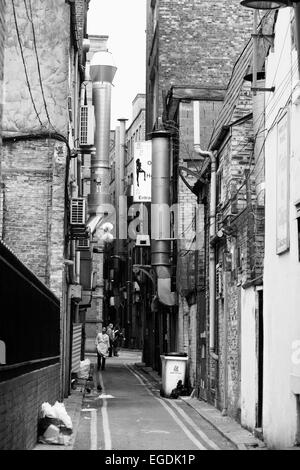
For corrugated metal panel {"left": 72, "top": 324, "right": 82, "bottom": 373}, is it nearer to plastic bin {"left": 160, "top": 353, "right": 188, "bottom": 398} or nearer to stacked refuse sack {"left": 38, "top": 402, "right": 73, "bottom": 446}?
plastic bin {"left": 160, "top": 353, "right": 188, "bottom": 398}

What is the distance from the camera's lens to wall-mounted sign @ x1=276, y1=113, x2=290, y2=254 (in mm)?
13289

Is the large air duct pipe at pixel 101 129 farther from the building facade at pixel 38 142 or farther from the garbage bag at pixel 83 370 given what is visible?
the building facade at pixel 38 142

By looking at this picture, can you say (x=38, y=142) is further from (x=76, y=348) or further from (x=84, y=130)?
(x=76, y=348)

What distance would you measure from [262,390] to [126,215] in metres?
48.0

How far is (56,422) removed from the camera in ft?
45.2

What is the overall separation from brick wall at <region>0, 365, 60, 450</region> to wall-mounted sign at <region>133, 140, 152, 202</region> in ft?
67.5

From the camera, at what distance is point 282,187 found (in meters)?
13.7

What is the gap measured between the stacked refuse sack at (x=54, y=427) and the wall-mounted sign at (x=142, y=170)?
866 inches

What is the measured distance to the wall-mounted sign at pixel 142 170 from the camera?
35.3m

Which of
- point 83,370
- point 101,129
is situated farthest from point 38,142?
point 101,129

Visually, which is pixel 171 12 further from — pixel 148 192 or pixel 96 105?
pixel 148 192

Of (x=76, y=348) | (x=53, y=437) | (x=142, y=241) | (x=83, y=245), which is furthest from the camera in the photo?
(x=142, y=241)

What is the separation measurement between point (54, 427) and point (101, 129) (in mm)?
22683
